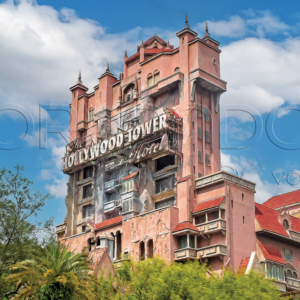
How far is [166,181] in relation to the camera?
59750mm

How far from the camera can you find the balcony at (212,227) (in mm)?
51469

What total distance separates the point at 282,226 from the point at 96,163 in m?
24.0

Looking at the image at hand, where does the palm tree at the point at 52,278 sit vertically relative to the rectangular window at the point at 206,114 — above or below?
below

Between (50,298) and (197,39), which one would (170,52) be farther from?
(50,298)

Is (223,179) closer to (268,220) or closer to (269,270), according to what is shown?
(268,220)

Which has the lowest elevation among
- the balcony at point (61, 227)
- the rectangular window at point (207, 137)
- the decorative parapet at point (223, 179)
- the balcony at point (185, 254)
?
the balcony at point (185, 254)

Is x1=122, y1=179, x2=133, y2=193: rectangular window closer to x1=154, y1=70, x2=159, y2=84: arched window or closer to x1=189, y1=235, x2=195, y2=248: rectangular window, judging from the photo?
x1=189, y1=235, x2=195, y2=248: rectangular window

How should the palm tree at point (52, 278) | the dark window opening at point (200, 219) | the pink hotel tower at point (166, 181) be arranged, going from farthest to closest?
the dark window opening at point (200, 219), the pink hotel tower at point (166, 181), the palm tree at point (52, 278)

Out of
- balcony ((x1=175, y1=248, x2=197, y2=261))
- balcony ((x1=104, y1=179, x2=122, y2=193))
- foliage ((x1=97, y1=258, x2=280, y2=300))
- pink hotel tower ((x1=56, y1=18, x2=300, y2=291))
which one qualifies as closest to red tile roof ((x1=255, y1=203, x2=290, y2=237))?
pink hotel tower ((x1=56, y1=18, x2=300, y2=291))

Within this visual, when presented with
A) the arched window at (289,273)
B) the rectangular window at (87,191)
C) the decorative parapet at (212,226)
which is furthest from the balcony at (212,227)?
the rectangular window at (87,191)

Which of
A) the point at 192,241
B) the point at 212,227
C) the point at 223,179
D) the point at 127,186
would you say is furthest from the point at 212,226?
the point at 127,186

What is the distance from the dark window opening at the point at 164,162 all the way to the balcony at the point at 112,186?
216 inches

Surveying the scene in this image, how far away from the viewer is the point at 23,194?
46.2m

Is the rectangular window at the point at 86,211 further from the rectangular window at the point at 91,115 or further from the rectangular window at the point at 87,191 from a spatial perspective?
the rectangular window at the point at 91,115
